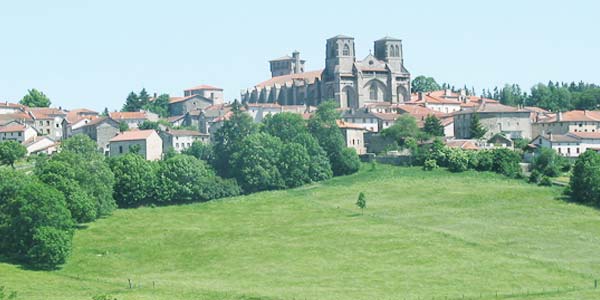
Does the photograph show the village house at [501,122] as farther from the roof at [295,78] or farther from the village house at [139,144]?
the roof at [295,78]

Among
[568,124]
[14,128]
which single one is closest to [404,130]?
[568,124]

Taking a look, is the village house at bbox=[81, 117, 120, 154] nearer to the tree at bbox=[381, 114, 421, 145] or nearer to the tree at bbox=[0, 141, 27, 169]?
the tree at bbox=[0, 141, 27, 169]

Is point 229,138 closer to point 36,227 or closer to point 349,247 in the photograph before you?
point 349,247

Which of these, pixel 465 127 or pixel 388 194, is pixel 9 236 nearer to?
pixel 388 194

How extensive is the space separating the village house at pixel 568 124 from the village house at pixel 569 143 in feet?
25.2

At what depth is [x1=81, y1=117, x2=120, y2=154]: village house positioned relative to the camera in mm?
135500

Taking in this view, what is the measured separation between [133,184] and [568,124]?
54197mm

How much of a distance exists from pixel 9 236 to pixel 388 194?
119ft

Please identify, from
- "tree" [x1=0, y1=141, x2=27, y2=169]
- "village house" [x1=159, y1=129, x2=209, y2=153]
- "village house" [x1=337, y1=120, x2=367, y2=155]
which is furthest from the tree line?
"village house" [x1=159, y1=129, x2=209, y2=153]

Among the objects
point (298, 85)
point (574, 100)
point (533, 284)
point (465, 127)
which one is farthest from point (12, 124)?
point (533, 284)

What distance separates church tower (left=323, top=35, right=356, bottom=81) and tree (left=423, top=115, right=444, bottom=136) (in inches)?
1173

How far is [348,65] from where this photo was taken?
15900cm

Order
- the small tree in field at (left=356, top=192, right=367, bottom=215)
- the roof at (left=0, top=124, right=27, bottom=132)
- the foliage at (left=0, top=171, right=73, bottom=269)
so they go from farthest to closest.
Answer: the roof at (left=0, top=124, right=27, bottom=132) → the small tree in field at (left=356, top=192, right=367, bottom=215) → the foliage at (left=0, top=171, right=73, bottom=269)

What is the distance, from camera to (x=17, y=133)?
141 meters
